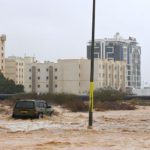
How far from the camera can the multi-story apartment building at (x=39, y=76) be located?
551 ft

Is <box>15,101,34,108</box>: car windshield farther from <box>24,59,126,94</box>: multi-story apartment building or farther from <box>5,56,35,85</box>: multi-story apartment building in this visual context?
<box>5,56,35,85</box>: multi-story apartment building

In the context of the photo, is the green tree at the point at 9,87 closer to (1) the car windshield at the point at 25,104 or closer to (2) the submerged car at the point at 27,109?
(2) the submerged car at the point at 27,109

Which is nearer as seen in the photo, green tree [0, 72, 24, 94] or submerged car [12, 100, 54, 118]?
submerged car [12, 100, 54, 118]

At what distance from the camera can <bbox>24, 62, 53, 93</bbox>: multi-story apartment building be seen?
551 feet

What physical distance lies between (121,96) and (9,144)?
264 feet

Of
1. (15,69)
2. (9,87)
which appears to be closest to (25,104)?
(9,87)

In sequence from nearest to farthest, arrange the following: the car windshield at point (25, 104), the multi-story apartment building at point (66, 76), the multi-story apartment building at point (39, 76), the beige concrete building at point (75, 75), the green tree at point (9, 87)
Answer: the car windshield at point (25, 104) → the green tree at point (9, 87) → the beige concrete building at point (75, 75) → the multi-story apartment building at point (66, 76) → the multi-story apartment building at point (39, 76)

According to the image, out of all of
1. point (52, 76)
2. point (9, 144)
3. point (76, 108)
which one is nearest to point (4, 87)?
point (52, 76)

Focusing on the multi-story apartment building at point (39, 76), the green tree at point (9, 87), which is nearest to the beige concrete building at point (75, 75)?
the multi-story apartment building at point (39, 76)

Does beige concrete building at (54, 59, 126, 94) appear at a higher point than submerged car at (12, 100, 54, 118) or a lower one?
higher

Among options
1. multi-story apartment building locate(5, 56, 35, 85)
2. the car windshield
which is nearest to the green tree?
multi-story apartment building locate(5, 56, 35, 85)

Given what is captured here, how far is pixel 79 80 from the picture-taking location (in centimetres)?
16262

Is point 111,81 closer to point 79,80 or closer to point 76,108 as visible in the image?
point 79,80

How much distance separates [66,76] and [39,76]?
11.0 meters
